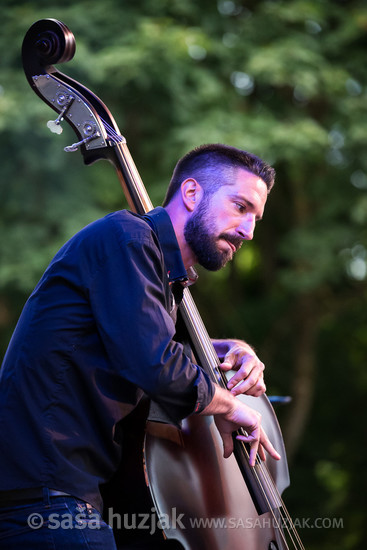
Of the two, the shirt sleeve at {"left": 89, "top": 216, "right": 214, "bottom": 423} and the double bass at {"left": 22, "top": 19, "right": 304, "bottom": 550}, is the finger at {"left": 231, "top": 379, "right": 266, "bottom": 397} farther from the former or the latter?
the shirt sleeve at {"left": 89, "top": 216, "right": 214, "bottom": 423}

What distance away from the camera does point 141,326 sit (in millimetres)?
1574

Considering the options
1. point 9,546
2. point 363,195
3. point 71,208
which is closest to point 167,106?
point 71,208

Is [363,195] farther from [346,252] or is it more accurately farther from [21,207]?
[21,207]

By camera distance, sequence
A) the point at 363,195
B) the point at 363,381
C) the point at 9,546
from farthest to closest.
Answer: the point at 363,381
the point at 363,195
the point at 9,546

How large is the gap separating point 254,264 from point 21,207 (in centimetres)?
404

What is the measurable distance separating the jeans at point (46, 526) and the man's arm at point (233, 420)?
0.39 m

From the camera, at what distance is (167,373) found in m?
1.59

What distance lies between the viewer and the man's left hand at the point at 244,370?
207 centimetres

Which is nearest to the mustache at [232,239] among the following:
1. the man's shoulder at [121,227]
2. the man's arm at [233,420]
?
the man's shoulder at [121,227]

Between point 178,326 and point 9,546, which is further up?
point 178,326

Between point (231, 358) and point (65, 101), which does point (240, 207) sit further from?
point (65, 101)

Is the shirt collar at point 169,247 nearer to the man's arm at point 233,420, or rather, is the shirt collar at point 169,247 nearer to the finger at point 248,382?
the man's arm at point 233,420

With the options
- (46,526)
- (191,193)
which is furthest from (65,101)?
(46,526)

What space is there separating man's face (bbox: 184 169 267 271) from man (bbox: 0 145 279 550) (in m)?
0.22
